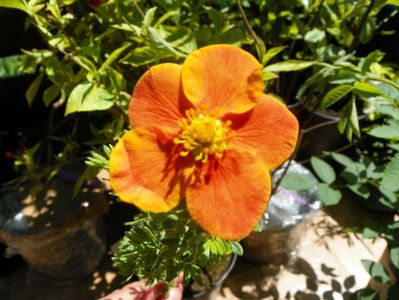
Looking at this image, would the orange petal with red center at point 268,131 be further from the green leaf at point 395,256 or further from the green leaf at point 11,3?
the green leaf at point 395,256

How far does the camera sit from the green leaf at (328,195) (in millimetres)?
1030

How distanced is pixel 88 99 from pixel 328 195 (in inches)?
26.0

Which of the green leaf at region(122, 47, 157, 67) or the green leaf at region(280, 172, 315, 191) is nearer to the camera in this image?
the green leaf at region(122, 47, 157, 67)

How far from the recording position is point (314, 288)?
129 cm

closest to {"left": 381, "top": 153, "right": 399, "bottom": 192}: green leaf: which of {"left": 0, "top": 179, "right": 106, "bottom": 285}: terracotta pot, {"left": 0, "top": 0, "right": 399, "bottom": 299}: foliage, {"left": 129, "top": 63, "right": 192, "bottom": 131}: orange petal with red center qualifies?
{"left": 0, "top": 0, "right": 399, "bottom": 299}: foliage

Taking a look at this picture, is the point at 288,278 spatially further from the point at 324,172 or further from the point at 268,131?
the point at 268,131

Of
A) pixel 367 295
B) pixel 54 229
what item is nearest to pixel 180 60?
pixel 54 229

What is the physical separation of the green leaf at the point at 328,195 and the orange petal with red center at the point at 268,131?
2.02 feet

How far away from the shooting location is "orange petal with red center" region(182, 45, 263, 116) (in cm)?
47

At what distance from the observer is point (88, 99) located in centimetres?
74

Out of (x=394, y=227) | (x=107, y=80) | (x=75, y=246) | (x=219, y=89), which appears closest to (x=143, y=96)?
(x=219, y=89)

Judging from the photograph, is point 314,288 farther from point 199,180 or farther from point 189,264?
point 199,180

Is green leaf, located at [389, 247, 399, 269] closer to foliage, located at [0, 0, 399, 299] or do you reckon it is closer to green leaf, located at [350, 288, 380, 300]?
foliage, located at [0, 0, 399, 299]

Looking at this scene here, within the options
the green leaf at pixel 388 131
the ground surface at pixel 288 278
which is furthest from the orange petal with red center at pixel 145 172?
the ground surface at pixel 288 278
